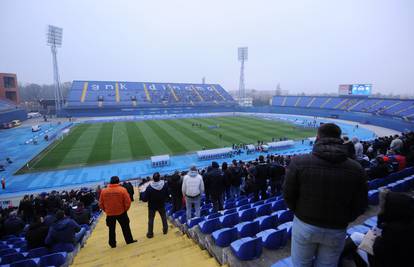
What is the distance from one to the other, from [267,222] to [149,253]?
8.00ft

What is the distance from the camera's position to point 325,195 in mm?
2086

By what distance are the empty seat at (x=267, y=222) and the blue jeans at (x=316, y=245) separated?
95.5 inches

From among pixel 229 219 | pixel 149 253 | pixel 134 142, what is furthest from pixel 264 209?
pixel 134 142

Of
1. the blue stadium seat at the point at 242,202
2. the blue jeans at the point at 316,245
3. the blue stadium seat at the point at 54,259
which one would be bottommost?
the blue stadium seat at the point at 242,202

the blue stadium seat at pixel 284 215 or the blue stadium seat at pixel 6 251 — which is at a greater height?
the blue stadium seat at pixel 284 215

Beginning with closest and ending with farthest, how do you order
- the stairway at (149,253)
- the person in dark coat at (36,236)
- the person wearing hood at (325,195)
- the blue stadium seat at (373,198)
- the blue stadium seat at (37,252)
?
the person wearing hood at (325,195)
the stairway at (149,253)
the blue stadium seat at (37,252)
the person in dark coat at (36,236)
the blue stadium seat at (373,198)

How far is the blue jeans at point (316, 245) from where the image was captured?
2170 millimetres

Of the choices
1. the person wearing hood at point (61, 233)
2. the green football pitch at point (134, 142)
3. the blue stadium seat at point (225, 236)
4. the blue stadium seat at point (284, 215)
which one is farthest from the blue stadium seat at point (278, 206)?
the green football pitch at point (134, 142)

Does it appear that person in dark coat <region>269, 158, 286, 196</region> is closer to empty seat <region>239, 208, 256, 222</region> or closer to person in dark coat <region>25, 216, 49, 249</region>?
empty seat <region>239, 208, 256, 222</region>

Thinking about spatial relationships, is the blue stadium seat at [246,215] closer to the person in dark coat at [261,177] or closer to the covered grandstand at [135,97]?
the person in dark coat at [261,177]

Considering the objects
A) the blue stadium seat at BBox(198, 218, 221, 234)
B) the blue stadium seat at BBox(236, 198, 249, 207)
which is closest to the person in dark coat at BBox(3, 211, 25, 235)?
the blue stadium seat at BBox(198, 218, 221, 234)

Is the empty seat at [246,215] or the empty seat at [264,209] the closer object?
the empty seat at [246,215]

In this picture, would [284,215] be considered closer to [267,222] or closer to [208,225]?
[267,222]

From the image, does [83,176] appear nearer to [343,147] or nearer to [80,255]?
[80,255]
